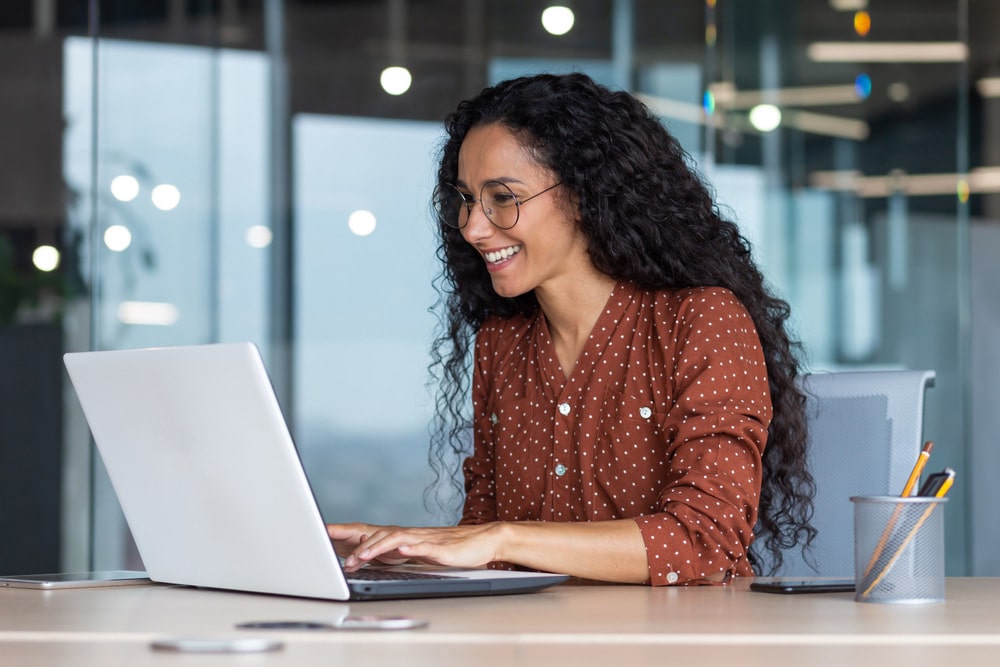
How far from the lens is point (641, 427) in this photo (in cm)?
187

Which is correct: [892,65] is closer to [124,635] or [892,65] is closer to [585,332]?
[585,332]

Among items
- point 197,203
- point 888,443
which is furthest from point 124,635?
point 197,203

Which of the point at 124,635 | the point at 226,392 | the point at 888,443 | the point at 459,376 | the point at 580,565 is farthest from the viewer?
the point at 459,376

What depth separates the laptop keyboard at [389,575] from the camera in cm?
133

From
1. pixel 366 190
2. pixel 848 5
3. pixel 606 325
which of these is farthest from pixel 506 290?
pixel 848 5

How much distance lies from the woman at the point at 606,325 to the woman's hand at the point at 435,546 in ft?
0.94

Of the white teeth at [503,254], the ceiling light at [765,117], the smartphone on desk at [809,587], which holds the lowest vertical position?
the smartphone on desk at [809,587]

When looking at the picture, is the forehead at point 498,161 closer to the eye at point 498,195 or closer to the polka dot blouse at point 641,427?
the eye at point 498,195

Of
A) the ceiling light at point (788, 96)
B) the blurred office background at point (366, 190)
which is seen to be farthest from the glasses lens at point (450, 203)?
the ceiling light at point (788, 96)

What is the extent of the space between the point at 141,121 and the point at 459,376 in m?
2.43

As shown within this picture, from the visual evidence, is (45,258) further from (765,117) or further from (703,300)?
(703,300)

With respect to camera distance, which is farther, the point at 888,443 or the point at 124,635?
the point at 888,443

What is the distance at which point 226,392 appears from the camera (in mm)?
1223

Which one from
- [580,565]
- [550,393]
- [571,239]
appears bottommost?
[580,565]
